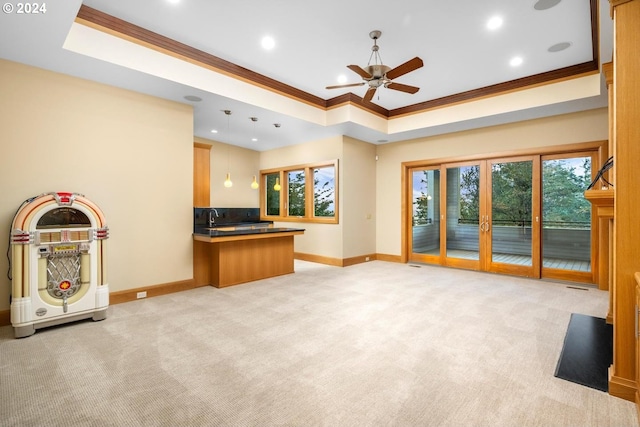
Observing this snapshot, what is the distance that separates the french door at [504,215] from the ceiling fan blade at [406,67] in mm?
3494

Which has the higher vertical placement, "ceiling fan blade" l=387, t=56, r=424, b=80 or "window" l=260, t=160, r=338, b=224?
"ceiling fan blade" l=387, t=56, r=424, b=80

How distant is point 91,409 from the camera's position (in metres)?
1.92

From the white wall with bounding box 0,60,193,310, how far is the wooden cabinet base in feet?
1.46

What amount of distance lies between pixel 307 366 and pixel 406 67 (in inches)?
130

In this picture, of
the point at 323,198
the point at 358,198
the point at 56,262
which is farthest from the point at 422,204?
the point at 56,262

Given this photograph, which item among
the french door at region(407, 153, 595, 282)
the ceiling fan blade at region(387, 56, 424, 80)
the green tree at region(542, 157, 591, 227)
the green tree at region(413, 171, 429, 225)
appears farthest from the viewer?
the green tree at region(413, 171, 429, 225)

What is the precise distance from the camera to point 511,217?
586 centimetres

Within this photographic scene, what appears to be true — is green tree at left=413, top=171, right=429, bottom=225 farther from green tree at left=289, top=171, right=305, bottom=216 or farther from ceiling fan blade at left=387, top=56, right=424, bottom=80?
ceiling fan blade at left=387, top=56, right=424, bottom=80

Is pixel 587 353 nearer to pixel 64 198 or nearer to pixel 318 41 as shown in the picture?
pixel 318 41

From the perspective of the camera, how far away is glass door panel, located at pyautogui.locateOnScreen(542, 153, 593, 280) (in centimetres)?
521

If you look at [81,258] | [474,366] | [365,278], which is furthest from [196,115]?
[474,366]

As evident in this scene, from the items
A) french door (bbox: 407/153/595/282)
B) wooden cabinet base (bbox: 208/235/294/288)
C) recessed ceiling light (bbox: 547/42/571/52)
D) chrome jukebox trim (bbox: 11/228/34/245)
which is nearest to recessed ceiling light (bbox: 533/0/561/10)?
recessed ceiling light (bbox: 547/42/571/52)

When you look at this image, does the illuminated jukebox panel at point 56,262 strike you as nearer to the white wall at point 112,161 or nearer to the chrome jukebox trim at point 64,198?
the chrome jukebox trim at point 64,198

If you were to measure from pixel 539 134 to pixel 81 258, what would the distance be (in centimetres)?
726
